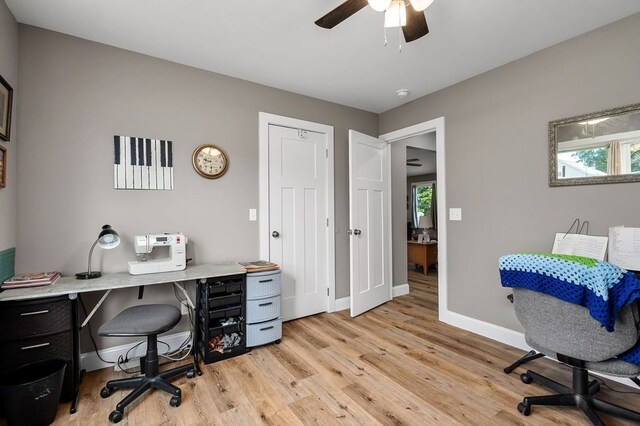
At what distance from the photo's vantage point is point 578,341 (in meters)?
1.47

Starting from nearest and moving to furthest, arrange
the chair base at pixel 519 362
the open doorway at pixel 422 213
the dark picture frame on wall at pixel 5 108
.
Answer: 1. the dark picture frame on wall at pixel 5 108
2. the chair base at pixel 519 362
3. the open doorway at pixel 422 213

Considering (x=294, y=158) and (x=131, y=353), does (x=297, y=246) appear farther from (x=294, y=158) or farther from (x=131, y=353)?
(x=131, y=353)

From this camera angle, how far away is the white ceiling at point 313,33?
185 centimetres

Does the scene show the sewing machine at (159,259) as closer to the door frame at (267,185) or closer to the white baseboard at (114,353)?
the white baseboard at (114,353)

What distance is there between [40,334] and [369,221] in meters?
→ 2.89

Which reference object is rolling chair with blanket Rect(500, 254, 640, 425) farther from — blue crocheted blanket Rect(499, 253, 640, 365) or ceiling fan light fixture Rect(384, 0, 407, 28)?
ceiling fan light fixture Rect(384, 0, 407, 28)

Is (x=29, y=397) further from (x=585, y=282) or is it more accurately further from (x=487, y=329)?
(x=487, y=329)

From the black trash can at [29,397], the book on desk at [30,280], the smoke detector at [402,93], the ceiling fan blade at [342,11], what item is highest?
the smoke detector at [402,93]

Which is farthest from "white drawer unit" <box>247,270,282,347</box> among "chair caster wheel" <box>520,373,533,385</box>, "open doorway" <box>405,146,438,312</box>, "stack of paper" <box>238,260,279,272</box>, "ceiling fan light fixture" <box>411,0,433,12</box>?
"open doorway" <box>405,146,438,312</box>

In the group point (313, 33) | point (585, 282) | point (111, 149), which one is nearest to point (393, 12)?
point (313, 33)

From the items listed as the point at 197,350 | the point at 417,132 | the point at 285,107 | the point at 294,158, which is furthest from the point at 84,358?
the point at 417,132

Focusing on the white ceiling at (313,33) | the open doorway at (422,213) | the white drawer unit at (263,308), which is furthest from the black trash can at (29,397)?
the open doorway at (422,213)

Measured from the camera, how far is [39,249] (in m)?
2.03

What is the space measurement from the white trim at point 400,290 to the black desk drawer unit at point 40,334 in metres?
3.37
